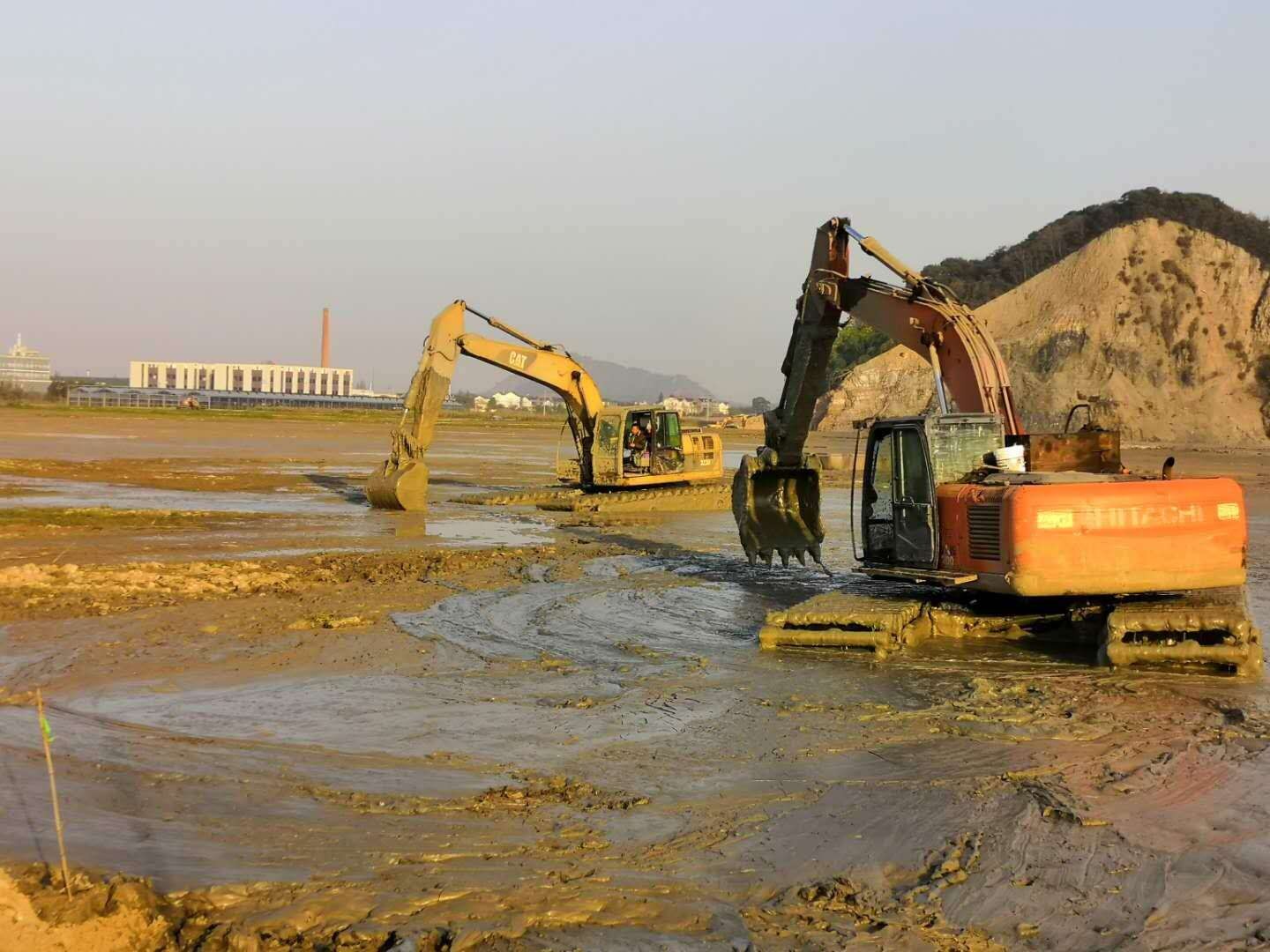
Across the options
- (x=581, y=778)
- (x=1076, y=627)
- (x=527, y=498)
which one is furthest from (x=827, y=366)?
(x=527, y=498)

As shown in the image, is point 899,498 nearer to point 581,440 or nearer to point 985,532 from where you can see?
point 985,532

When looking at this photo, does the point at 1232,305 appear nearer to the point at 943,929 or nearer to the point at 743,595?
the point at 743,595

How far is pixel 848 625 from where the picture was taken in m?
10.6

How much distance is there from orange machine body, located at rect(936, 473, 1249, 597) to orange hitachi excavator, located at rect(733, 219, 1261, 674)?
0.01 meters

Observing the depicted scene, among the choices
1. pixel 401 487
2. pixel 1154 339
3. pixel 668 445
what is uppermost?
pixel 1154 339

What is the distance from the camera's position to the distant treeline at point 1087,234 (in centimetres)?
7544

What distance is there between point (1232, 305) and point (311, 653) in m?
71.8

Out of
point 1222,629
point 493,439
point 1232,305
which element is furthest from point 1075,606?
point 1232,305

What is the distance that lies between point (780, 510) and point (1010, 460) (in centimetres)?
478

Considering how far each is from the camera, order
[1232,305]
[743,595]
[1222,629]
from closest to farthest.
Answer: [1222,629] < [743,595] < [1232,305]

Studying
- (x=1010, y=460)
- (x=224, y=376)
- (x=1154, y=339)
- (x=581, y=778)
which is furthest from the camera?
(x=224, y=376)

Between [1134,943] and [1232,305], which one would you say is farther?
[1232,305]

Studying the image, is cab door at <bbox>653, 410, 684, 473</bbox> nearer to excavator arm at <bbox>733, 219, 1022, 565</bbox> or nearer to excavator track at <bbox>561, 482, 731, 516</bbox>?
excavator track at <bbox>561, 482, 731, 516</bbox>

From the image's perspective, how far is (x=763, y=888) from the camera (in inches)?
208
